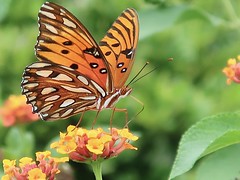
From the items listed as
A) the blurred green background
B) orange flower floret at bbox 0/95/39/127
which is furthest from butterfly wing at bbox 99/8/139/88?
the blurred green background

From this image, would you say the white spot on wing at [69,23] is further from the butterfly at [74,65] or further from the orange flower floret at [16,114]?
the orange flower floret at [16,114]

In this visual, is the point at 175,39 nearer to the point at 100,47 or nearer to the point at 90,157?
the point at 100,47

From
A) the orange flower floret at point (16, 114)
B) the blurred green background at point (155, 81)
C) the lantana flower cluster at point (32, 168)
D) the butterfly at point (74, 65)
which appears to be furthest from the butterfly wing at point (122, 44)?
the blurred green background at point (155, 81)

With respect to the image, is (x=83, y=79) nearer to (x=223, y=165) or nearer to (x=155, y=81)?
(x=223, y=165)

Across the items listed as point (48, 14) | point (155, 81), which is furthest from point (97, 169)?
point (155, 81)

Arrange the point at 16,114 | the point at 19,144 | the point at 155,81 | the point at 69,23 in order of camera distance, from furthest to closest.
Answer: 1. the point at 155,81
2. the point at 16,114
3. the point at 19,144
4. the point at 69,23

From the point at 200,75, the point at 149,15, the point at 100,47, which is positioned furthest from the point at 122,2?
the point at 100,47
